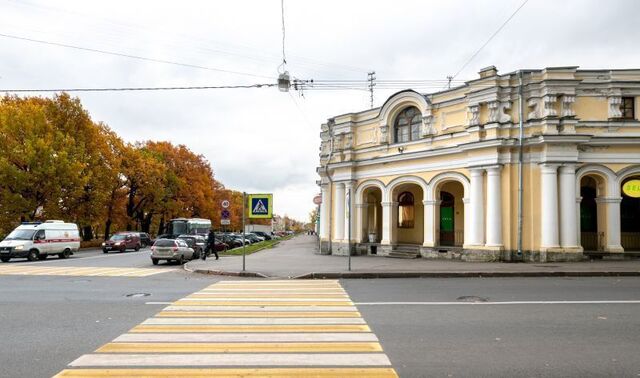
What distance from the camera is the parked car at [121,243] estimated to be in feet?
119

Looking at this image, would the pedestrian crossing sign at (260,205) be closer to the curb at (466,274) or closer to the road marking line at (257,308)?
the curb at (466,274)

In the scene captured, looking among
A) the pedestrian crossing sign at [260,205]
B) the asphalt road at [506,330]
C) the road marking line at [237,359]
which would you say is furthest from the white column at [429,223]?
the road marking line at [237,359]

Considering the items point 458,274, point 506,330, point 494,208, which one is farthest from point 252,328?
point 494,208

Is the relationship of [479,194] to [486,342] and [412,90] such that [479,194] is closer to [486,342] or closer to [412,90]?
[412,90]

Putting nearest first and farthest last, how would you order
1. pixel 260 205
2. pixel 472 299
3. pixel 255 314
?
1. pixel 255 314
2. pixel 472 299
3. pixel 260 205

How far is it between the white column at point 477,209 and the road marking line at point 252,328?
14.7 m

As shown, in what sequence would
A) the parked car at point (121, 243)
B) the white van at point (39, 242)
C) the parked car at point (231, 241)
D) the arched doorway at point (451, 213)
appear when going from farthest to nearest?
1. the parked car at point (231, 241)
2. the parked car at point (121, 243)
3. the arched doorway at point (451, 213)
4. the white van at point (39, 242)

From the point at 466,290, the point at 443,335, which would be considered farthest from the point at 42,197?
the point at 443,335

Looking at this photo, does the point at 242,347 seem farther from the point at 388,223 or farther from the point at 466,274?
the point at 388,223

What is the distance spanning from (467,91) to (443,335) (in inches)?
674

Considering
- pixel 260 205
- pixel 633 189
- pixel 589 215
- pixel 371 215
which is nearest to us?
pixel 260 205

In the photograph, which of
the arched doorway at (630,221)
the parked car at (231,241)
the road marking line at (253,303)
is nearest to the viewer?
the road marking line at (253,303)

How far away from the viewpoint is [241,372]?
5305 mm

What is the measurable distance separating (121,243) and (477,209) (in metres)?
28.7
